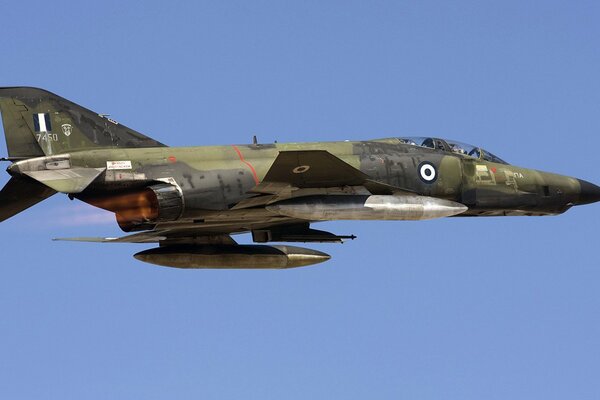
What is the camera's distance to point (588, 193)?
113ft

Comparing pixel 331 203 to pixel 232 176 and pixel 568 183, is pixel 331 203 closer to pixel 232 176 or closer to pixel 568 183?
pixel 232 176

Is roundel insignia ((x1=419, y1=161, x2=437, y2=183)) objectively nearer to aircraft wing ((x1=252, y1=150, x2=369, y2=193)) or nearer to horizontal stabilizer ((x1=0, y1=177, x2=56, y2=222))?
aircraft wing ((x1=252, y1=150, x2=369, y2=193))

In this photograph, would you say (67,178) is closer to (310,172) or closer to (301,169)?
(301,169)

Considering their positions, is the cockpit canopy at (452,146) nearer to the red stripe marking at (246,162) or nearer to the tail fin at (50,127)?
the red stripe marking at (246,162)

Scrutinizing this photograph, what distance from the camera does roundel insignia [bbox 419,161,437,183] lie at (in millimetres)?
32406

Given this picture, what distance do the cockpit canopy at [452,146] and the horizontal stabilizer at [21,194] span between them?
8.24 metres

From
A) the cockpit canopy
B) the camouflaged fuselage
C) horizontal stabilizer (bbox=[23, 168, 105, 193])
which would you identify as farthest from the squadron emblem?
the cockpit canopy

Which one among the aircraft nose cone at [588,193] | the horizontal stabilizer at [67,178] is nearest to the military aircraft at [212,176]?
the horizontal stabilizer at [67,178]

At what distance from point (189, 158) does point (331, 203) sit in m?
3.11

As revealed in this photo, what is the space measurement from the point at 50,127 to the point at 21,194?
A: 1508mm

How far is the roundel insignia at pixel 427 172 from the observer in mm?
32406

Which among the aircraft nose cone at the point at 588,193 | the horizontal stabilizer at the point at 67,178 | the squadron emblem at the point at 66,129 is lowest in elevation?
the aircraft nose cone at the point at 588,193

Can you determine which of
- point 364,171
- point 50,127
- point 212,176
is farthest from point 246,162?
point 50,127

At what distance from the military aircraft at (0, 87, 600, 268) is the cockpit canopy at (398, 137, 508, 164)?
113 millimetres
